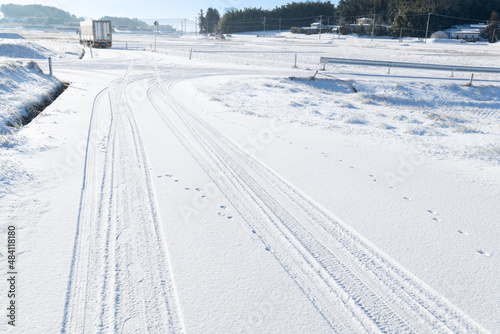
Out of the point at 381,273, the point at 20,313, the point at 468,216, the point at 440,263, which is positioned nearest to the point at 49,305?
the point at 20,313

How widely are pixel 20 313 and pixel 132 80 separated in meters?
15.5

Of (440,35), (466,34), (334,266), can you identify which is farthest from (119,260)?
(466,34)

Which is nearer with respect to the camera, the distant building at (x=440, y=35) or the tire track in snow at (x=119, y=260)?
the tire track in snow at (x=119, y=260)

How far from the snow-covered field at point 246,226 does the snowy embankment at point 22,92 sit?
1.22 feet

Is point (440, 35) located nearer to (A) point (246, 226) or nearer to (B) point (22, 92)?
(B) point (22, 92)

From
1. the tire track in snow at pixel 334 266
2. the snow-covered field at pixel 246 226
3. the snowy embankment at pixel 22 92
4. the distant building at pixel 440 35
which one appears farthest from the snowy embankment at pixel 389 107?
the distant building at pixel 440 35

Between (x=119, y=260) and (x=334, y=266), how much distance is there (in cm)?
233

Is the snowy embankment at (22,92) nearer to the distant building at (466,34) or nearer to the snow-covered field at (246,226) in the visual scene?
the snow-covered field at (246,226)

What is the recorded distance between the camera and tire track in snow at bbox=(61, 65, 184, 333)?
9.25ft

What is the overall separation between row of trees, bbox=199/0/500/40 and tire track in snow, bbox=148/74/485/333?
7036 cm

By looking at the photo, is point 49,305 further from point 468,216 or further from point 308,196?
point 468,216

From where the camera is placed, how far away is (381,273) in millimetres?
3424

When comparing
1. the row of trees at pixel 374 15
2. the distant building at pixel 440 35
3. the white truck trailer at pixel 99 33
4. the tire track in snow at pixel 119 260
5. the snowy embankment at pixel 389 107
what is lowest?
the tire track in snow at pixel 119 260

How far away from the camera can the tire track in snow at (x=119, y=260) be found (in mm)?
2818
